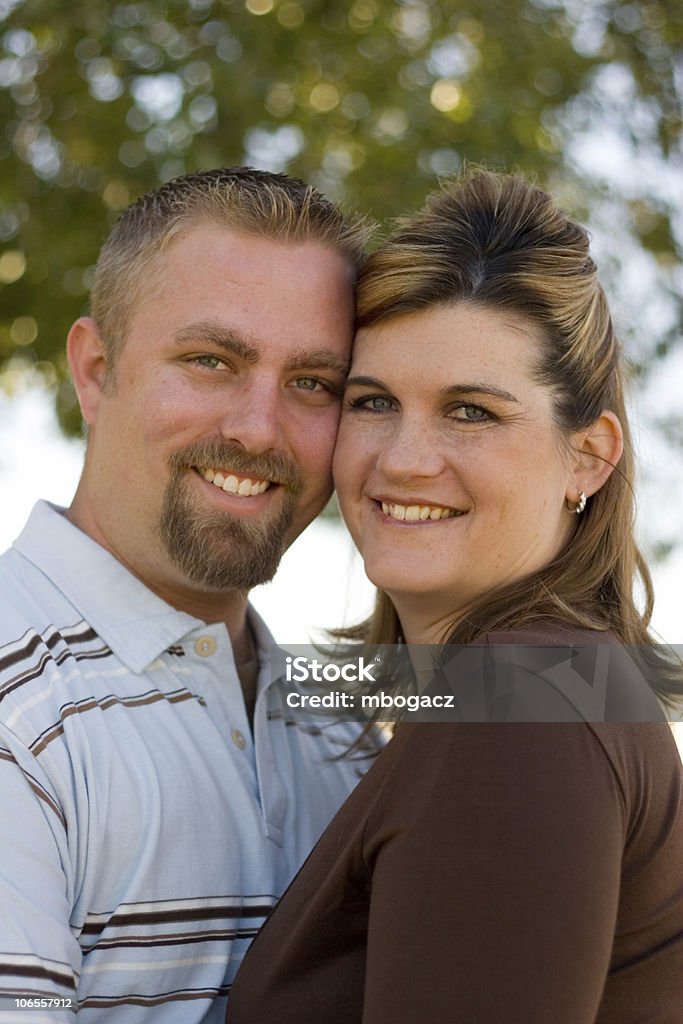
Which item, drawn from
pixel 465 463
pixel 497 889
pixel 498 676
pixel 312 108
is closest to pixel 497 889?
pixel 497 889

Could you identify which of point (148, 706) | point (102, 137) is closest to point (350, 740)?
point (148, 706)

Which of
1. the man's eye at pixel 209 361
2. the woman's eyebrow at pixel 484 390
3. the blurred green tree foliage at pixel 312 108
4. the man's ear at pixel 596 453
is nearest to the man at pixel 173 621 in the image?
the man's eye at pixel 209 361

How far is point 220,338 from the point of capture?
8.96 ft

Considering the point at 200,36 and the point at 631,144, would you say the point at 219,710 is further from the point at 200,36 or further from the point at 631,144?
the point at 631,144

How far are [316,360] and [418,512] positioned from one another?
0.45 meters

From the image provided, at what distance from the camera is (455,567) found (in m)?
2.53

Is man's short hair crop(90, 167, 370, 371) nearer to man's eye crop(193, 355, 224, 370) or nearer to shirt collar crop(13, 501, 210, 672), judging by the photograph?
man's eye crop(193, 355, 224, 370)

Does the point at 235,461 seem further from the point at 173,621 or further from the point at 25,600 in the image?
the point at 25,600

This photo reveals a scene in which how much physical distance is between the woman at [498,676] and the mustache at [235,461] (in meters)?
0.14

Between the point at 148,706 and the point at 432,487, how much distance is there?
702 millimetres

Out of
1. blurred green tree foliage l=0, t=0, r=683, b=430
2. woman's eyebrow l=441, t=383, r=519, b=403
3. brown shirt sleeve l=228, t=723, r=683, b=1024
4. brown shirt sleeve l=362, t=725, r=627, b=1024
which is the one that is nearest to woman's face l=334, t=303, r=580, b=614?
woman's eyebrow l=441, t=383, r=519, b=403

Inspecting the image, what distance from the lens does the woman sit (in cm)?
175

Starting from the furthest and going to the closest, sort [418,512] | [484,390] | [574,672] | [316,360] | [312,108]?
[312,108] → [316,360] → [418,512] → [484,390] → [574,672]

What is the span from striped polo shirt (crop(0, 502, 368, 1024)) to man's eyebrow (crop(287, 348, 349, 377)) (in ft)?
1.91
